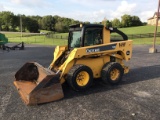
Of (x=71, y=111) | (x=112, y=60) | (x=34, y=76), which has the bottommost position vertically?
(x=71, y=111)

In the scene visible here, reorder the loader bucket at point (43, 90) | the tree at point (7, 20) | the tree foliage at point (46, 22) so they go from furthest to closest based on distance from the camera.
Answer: the tree at point (7, 20), the tree foliage at point (46, 22), the loader bucket at point (43, 90)

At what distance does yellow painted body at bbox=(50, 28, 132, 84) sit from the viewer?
6.86 meters

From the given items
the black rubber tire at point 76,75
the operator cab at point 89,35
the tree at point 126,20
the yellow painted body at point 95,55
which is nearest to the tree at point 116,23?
the tree at point 126,20

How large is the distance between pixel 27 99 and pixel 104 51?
10.5ft

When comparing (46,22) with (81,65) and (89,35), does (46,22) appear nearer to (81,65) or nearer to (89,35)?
A: (89,35)

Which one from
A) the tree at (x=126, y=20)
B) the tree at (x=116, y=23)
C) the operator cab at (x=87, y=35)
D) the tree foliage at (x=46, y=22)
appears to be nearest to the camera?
→ the operator cab at (x=87, y=35)

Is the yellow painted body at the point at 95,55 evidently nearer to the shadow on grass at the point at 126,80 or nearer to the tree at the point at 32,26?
the shadow on grass at the point at 126,80

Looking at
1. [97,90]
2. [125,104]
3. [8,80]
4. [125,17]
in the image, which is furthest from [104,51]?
[125,17]

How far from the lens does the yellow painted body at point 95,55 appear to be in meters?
6.86

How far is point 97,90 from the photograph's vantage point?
7.14m

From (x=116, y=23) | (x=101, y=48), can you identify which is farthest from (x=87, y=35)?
(x=116, y=23)

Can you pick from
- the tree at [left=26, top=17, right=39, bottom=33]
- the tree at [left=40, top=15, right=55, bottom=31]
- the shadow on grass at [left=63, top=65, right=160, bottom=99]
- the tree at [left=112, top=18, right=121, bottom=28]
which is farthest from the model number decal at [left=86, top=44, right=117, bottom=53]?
the tree at [left=26, top=17, right=39, bottom=33]

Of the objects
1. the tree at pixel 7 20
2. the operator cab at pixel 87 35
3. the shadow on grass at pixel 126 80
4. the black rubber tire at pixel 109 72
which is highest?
the tree at pixel 7 20

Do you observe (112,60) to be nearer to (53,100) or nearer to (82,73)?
(82,73)
